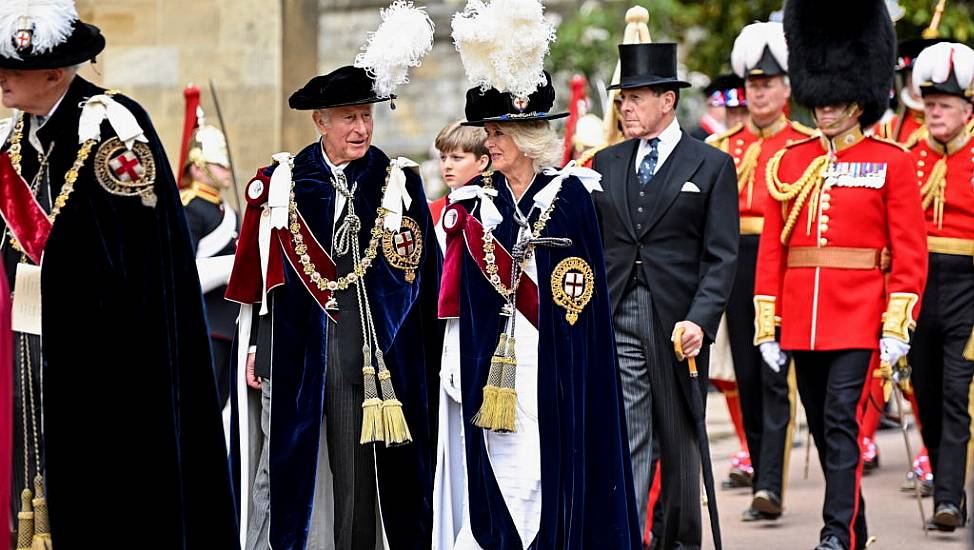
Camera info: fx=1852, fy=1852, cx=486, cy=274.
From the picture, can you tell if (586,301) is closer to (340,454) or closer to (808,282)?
(340,454)

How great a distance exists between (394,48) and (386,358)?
115 centimetres

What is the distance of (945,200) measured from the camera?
32.1ft

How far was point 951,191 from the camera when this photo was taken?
978 centimetres

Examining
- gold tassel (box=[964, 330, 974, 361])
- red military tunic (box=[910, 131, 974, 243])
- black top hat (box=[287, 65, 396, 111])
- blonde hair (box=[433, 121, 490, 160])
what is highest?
black top hat (box=[287, 65, 396, 111])

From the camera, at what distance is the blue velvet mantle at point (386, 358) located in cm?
681

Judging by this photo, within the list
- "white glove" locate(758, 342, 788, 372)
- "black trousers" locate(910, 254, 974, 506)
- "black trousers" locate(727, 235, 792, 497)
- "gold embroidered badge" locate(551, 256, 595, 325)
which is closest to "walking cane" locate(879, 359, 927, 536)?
"black trousers" locate(910, 254, 974, 506)

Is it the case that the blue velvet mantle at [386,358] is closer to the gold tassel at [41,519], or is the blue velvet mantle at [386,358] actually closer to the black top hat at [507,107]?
the black top hat at [507,107]

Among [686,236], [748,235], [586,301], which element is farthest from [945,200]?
[586,301]

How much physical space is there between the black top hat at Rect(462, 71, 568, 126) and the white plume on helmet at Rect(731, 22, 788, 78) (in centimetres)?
401

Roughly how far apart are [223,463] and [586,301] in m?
1.59

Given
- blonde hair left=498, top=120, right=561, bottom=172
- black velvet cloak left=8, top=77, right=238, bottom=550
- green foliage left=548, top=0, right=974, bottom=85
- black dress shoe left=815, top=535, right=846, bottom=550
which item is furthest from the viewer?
green foliage left=548, top=0, right=974, bottom=85

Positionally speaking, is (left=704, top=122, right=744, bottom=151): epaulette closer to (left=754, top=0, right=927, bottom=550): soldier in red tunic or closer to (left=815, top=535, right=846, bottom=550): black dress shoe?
(left=754, top=0, right=927, bottom=550): soldier in red tunic

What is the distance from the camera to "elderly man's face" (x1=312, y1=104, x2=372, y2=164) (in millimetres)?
6914

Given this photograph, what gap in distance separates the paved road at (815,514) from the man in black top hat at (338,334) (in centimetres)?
241
